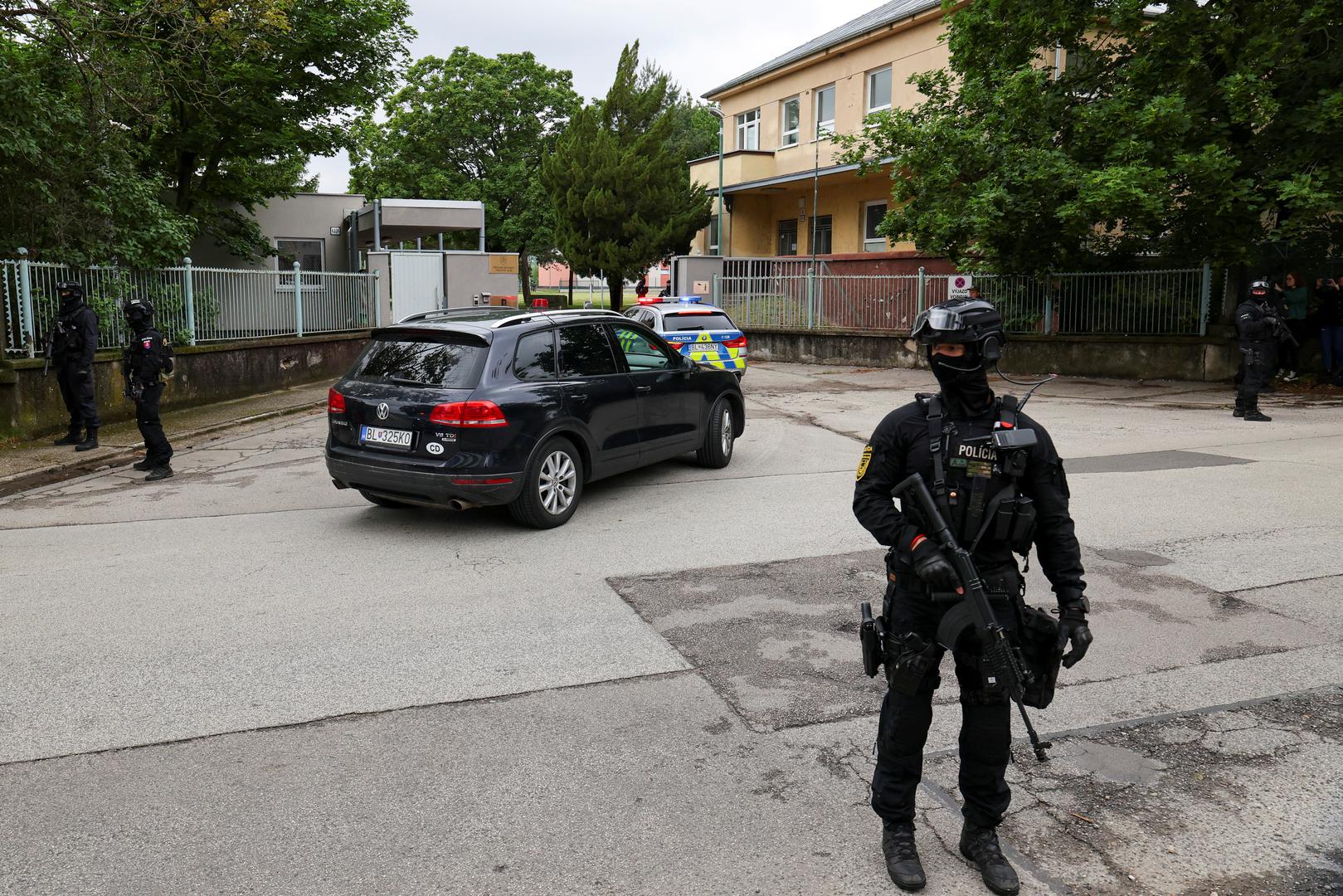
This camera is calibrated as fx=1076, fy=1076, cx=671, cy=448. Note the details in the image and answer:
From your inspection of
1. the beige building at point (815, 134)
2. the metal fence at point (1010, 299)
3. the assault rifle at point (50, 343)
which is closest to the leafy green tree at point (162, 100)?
the assault rifle at point (50, 343)

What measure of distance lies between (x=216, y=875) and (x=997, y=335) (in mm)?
2805

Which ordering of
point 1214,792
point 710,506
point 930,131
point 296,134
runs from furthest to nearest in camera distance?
point 296,134 → point 930,131 → point 710,506 → point 1214,792

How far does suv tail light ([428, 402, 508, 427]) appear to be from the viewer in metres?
7.36

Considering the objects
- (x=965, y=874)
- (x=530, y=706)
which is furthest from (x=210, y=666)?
(x=965, y=874)

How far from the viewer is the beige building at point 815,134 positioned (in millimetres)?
29281

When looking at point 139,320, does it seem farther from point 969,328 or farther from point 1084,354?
point 1084,354

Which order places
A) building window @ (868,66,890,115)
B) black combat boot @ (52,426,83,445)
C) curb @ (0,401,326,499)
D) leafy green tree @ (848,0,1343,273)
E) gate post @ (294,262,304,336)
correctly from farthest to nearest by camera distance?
1. building window @ (868,66,890,115)
2. gate post @ (294,262,304,336)
3. leafy green tree @ (848,0,1343,273)
4. black combat boot @ (52,426,83,445)
5. curb @ (0,401,326,499)

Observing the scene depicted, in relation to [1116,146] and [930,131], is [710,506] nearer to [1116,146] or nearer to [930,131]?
[1116,146]

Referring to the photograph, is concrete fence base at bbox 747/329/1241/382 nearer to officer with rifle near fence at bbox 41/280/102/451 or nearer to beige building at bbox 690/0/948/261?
beige building at bbox 690/0/948/261

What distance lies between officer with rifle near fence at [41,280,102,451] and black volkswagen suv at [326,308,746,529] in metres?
5.09

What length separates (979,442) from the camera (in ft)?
10.3

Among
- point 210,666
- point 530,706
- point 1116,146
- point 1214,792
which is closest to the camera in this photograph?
point 1214,792

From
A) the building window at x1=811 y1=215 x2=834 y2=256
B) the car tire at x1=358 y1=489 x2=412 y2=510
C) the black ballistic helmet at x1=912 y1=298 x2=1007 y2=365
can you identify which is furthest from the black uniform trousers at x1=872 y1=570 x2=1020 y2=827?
the building window at x1=811 y1=215 x2=834 y2=256

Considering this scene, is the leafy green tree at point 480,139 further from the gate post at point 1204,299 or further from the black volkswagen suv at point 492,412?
the black volkswagen suv at point 492,412
